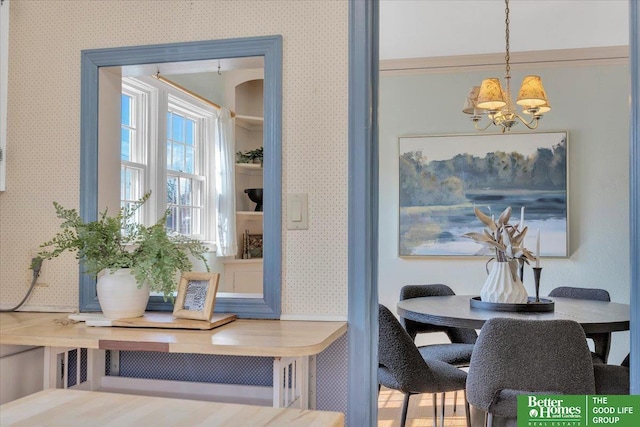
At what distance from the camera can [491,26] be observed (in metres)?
4.20

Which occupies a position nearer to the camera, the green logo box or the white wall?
the green logo box

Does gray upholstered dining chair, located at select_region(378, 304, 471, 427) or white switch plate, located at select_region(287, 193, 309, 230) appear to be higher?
white switch plate, located at select_region(287, 193, 309, 230)

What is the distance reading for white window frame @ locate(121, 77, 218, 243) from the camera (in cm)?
270

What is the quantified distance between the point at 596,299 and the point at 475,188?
4.67 feet

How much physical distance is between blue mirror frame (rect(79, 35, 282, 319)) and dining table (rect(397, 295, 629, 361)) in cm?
129

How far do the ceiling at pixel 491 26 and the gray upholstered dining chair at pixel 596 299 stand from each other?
1.82 m

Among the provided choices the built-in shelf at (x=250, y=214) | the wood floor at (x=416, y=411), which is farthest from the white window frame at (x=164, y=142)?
the wood floor at (x=416, y=411)

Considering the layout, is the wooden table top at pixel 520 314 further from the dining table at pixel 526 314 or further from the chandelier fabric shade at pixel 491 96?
the chandelier fabric shade at pixel 491 96

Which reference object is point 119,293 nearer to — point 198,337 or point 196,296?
point 196,296

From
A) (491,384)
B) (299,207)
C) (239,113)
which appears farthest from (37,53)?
(491,384)

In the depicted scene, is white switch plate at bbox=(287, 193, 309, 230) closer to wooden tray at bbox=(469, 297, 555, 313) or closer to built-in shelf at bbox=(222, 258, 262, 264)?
built-in shelf at bbox=(222, 258, 262, 264)

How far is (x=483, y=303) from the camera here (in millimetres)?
3072

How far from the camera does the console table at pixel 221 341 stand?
4.64 ft

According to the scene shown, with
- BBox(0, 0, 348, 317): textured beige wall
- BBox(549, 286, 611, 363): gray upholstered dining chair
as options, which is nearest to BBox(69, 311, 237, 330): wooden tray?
BBox(0, 0, 348, 317): textured beige wall
